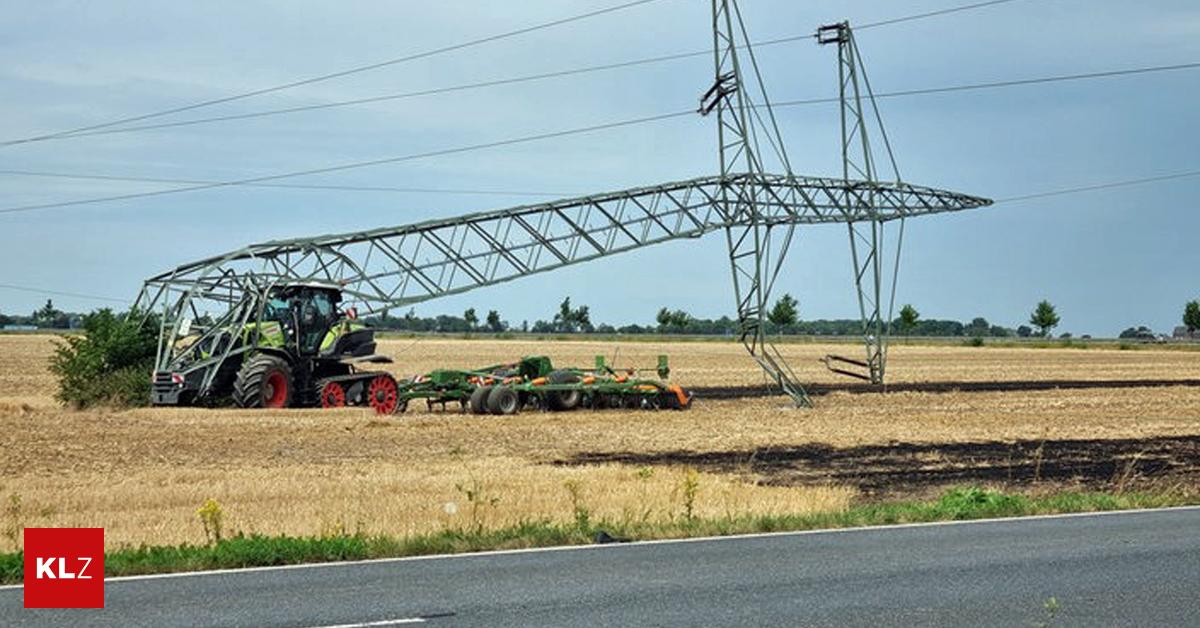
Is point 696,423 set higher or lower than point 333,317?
lower

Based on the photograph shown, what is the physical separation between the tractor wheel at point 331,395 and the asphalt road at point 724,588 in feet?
77.4

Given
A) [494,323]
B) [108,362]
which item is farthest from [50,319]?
[108,362]

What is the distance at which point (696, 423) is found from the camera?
31.7 meters

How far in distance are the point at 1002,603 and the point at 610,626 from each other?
9.68 ft

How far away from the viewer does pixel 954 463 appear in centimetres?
2288

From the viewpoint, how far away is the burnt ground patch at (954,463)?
2016 centimetres

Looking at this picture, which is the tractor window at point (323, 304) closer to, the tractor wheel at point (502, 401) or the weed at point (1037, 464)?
the tractor wheel at point (502, 401)

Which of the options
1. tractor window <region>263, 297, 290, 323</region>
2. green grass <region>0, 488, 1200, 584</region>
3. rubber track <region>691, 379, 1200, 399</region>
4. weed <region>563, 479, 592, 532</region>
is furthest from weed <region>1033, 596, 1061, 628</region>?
rubber track <region>691, 379, 1200, 399</region>

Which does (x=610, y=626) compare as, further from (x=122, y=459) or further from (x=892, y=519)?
(x=122, y=459)

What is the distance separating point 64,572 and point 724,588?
16.6 feet

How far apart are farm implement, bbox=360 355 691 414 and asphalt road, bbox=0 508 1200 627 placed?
21.1 m

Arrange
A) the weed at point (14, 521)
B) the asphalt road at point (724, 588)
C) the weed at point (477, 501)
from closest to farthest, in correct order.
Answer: the asphalt road at point (724, 588), the weed at point (14, 521), the weed at point (477, 501)

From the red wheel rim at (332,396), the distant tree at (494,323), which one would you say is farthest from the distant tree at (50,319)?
the red wheel rim at (332,396)

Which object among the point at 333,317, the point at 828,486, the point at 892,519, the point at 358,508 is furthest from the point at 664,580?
the point at 333,317
